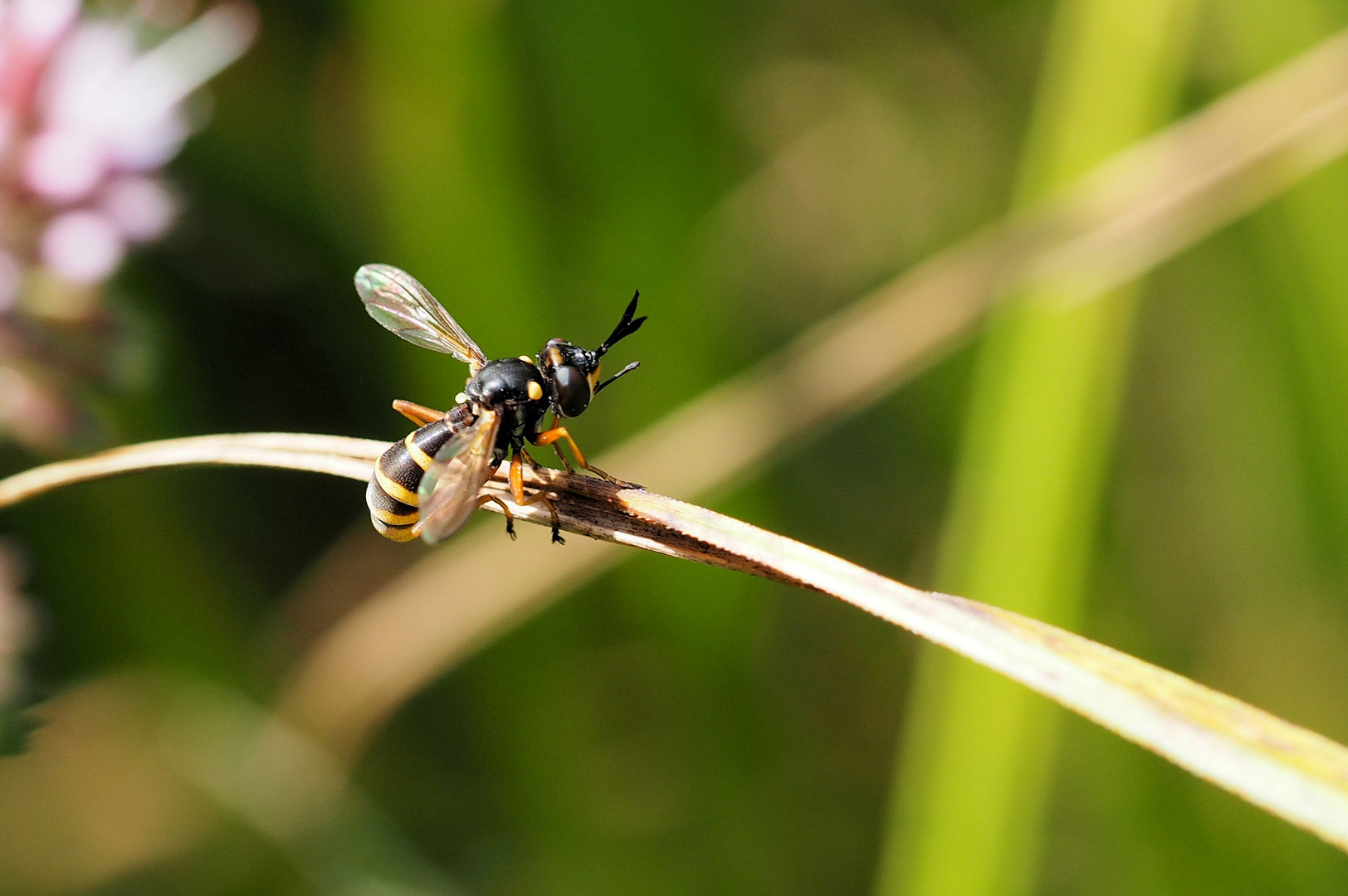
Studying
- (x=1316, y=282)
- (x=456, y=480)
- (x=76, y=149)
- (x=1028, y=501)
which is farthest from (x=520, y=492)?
(x=1316, y=282)

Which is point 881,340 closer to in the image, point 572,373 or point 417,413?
point 572,373

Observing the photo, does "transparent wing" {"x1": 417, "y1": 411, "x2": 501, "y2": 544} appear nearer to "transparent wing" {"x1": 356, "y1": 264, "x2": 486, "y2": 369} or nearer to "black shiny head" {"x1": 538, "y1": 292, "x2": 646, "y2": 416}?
"black shiny head" {"x1": 538, "y1": 292, "x2": 646, "y2": 416}

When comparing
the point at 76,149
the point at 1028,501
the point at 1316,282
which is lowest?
the point at 1028,501

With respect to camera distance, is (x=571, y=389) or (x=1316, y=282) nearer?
(x=571, y=389)

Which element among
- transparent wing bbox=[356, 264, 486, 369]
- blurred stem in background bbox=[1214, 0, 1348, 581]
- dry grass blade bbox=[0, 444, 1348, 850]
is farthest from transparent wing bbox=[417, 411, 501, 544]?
blurred stem in background bbox=[1214, 0, 1348, 581]

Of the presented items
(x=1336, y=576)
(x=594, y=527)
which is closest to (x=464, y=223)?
(x=594, y=527)

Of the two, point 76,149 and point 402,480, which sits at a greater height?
point 76,149

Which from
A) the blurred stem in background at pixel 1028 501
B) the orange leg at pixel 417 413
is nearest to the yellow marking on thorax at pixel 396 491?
the orange leg at pixel 417 413

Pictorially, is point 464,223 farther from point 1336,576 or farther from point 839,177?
point 1336,576
